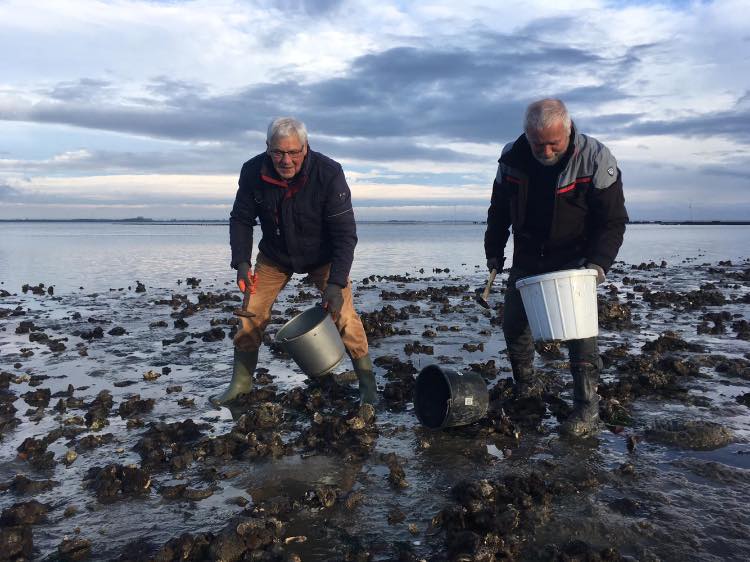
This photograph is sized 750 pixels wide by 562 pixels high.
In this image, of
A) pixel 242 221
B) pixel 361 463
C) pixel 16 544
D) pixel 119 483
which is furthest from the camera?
pixel 242 221

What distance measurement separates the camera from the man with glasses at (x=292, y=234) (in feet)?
17.6

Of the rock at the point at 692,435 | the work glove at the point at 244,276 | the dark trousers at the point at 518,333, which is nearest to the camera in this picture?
the rock at the point at 692,435

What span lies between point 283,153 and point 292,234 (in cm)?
79

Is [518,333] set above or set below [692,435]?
above

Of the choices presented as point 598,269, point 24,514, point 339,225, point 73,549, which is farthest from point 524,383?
point 24,514

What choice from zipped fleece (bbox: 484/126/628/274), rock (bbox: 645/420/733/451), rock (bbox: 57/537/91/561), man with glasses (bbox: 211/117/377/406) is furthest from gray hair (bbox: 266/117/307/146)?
rock (bbox: 645/420/733/451)

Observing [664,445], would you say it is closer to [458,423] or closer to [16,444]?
[458,423]

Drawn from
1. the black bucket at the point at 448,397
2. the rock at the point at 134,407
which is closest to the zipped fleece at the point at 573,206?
the black bucket at the point at 448,397

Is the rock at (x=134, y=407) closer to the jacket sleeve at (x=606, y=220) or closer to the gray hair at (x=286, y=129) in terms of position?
the gray hair at (x=286, y=129)

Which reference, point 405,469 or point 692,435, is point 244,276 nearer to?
point 405,469

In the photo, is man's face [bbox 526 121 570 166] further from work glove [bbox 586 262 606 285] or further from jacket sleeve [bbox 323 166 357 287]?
jacket sleeve [bbox 323 166 357 287]

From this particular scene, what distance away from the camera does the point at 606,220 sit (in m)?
4.82

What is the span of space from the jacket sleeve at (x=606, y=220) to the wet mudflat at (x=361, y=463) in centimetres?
148

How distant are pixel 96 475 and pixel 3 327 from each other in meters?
7.41
